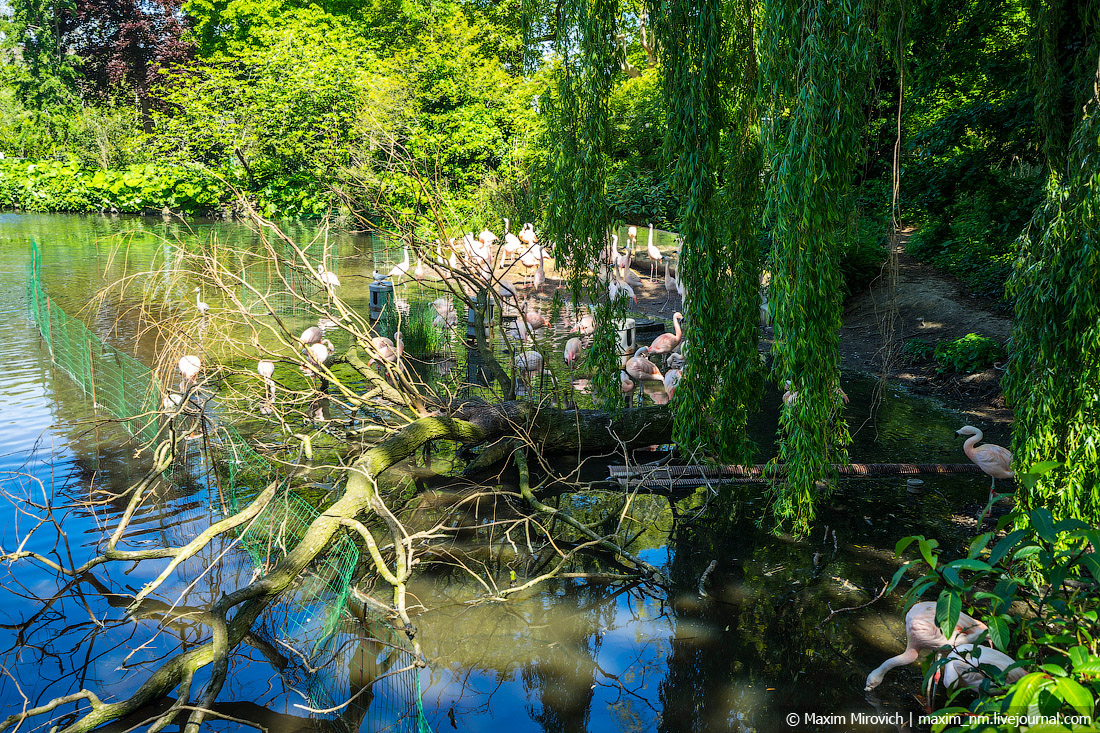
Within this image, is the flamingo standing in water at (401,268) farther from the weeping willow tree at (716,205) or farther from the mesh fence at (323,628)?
the weeping willow tree at (716,205)

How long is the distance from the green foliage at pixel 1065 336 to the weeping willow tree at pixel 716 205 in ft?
5.71

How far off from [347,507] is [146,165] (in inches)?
1024

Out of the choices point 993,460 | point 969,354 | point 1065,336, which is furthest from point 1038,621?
point 969,354

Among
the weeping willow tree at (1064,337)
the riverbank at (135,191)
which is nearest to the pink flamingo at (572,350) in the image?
the weeping willow tree at (1064,337)

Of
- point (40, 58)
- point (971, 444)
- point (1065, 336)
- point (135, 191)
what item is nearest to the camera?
point (1065, 336)

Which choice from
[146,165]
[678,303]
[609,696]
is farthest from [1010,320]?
[146,165]

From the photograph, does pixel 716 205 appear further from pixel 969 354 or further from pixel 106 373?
pixel 106 373

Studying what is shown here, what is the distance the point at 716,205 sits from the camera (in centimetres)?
490

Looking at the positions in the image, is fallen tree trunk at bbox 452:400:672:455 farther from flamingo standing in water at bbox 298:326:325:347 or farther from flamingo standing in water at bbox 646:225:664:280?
flamingo standing in water at bbox 646:225:664:280

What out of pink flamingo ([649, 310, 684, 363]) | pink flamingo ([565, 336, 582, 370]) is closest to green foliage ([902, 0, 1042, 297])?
pink flamingo ([649, 310, 684, 363])

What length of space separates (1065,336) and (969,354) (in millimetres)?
5714

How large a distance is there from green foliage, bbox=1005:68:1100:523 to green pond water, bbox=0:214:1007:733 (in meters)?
1.26

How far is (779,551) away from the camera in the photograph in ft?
16.4

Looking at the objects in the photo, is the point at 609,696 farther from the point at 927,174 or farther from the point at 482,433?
the point at 927,174
